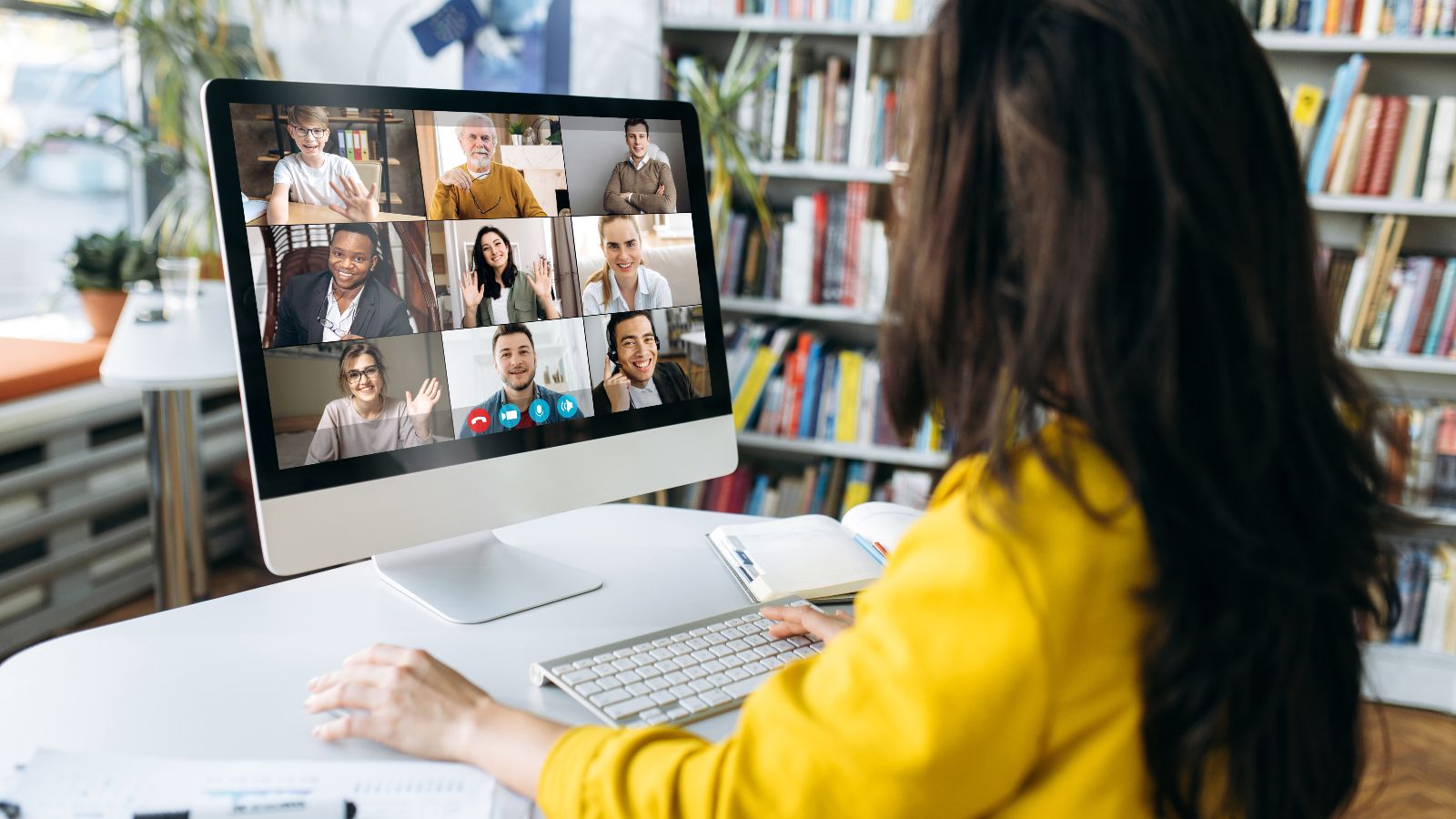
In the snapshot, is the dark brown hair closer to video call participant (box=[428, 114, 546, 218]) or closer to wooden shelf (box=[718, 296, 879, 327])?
video call participant (box=[428, 114, 546, 218])

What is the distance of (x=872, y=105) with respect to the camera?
2621 millimetres

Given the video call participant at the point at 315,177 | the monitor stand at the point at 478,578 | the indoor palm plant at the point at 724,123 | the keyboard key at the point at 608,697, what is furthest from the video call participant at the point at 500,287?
the indoor palm plant at the point at 724,123

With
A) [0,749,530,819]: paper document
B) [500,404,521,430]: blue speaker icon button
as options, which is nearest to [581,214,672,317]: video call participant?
[500,404,521,430]: blue speaker icon button

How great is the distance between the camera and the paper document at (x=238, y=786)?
685 mm

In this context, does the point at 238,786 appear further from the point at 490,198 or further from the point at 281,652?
the point at 490,198

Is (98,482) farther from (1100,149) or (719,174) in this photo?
(1100,149)

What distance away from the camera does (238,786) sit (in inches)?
28.0

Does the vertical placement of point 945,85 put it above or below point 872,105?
below

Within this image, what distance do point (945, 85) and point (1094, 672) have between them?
33 cm

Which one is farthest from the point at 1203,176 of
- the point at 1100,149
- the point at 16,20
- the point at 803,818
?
the point at 16,20

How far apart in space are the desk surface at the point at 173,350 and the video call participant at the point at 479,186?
2.19 ft

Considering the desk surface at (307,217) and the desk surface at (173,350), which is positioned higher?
the desk surface at (307,217)

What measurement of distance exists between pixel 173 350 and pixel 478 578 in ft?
3.81

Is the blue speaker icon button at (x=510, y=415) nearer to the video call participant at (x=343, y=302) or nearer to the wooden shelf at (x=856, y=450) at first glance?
the video call participant at (x=343, y=302)
